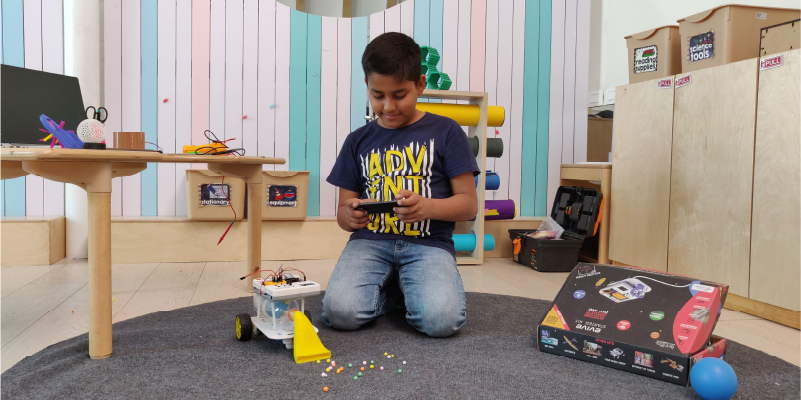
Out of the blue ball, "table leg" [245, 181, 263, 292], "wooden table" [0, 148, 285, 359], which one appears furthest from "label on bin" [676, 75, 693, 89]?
"wooden table" [0, 148, 285, 359]

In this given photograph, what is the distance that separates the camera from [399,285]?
72.9 inches

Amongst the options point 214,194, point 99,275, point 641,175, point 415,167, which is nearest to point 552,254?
point 641,175

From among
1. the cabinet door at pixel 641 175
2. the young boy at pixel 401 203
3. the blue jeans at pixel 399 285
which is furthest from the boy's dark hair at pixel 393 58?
the cabinet door at pixel 641 175

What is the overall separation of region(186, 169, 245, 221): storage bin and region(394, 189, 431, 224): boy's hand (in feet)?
5.34

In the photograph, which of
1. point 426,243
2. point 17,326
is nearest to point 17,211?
point 17,326

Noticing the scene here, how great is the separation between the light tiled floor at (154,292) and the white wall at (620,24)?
140 centimetres

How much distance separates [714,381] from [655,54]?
189cm

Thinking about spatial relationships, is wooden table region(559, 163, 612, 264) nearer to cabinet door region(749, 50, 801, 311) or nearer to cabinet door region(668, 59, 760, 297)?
cabinet door region(668, 59, 760, 297)

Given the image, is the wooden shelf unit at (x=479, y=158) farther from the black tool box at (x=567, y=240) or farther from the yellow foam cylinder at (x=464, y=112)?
the black tool box at (x=567, y=240)

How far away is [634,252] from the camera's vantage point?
2.63 meters

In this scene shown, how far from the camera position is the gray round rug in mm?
1202

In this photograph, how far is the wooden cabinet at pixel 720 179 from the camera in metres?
1.86

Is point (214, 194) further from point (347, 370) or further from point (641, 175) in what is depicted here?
point (641, 175)

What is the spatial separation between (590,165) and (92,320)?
257cm
